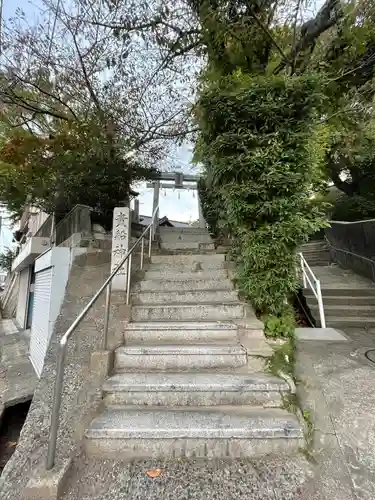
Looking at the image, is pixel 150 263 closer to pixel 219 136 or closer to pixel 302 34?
pixel 219 136

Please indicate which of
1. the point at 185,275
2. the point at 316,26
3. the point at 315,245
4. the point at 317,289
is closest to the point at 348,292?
the point at 317,289

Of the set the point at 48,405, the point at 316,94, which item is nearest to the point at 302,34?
the point at 316,94

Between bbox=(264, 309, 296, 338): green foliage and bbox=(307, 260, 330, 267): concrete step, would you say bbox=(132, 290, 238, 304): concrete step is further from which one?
bbox=(307, 260, 330, 267): concrete step

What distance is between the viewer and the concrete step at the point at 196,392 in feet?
7.03

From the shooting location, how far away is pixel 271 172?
280 centimetres

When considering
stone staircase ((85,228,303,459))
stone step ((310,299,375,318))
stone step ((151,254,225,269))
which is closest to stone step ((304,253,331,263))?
stone step ((310,299,375,318))

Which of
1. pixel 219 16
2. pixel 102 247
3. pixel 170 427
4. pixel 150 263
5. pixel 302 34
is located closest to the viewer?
pixel 170 427

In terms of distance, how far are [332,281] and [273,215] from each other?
4430 mm

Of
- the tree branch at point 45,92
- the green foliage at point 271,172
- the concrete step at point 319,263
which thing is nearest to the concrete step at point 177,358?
the green foliage at point 271,172

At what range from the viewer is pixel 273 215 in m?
2.90

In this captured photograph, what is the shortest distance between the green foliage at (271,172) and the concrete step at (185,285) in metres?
0.72

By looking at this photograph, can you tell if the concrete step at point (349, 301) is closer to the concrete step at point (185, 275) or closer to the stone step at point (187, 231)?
the concrete step at point (185, 275)

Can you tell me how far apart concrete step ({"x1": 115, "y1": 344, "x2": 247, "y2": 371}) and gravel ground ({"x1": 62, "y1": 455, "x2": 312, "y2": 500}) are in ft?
2.65

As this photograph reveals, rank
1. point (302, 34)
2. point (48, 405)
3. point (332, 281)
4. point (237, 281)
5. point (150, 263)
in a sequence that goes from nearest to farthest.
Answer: point (48, 405) < point (237, 281) < point (302, 34) < point (150, 263) < point (332, 281)
